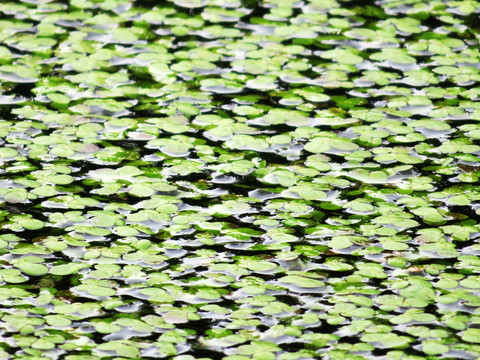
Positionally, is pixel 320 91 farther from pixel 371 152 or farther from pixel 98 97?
pixel 98 97

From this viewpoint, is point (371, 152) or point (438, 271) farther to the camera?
point (371, 152)

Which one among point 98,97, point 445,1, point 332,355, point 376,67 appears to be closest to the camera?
point 332,355

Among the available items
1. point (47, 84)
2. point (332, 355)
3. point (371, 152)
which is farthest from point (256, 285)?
point (47, 84)

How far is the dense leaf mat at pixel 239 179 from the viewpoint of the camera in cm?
299

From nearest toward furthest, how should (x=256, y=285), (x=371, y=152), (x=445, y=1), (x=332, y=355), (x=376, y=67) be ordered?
1. (x=332, y=355)
2. (x=256, y=285)
3. (x=371, y=152)
4. (x=376, y=67)
5. (x=445, y=1)

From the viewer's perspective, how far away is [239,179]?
12.6 feet

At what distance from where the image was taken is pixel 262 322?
3.01 metres

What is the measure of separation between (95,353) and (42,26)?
8.97 ft

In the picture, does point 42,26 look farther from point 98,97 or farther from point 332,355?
point 332,355

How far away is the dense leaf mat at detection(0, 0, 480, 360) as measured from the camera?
2.99 m

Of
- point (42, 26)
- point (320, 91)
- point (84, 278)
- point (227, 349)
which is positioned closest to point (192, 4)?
point (42, 26)

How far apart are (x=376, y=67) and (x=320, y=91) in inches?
16.7

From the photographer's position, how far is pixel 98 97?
4418 millimetres

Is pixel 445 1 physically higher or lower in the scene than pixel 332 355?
higher
